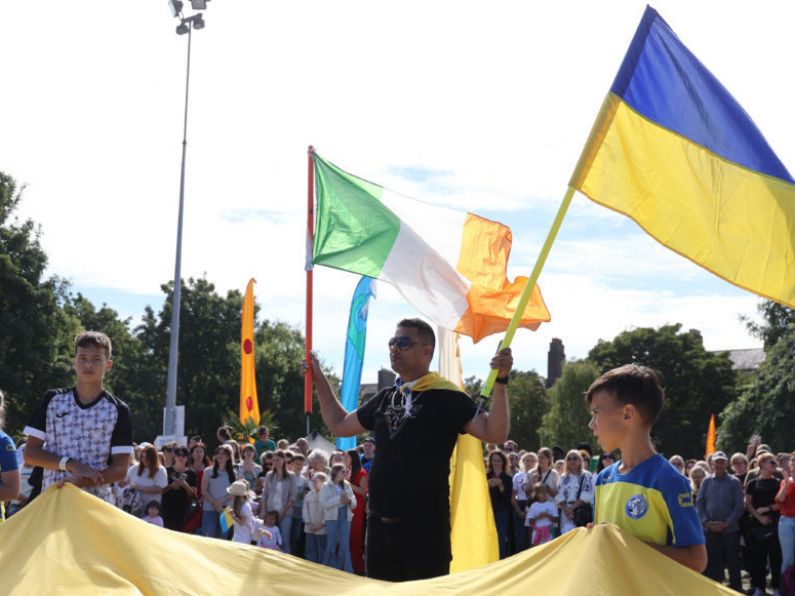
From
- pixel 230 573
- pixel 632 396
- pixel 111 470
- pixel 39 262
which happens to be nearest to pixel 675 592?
pixel 632 396

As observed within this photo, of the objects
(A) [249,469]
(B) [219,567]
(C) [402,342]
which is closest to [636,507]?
(B) [219,567]

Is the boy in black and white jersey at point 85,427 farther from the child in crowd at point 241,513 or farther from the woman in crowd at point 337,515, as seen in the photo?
the woman in crowd at point 337,515

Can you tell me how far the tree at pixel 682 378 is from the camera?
64438 millimetres

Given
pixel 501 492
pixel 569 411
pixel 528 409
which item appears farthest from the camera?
pixel 528 409

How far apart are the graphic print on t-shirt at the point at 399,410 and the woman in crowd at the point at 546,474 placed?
10444mm

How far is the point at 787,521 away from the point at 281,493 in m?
7.15

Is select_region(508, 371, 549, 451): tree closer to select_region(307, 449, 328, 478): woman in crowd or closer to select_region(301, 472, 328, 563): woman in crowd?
select_region(307, 449, 328, 478): woman in crowd

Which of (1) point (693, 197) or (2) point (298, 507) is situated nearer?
(1) point (693, 197)

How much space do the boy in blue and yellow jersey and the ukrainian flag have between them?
74.9 inches

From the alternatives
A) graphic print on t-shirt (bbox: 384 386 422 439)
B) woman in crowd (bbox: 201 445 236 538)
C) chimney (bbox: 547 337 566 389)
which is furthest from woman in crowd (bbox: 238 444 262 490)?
chimney (bbox: 547 337 566 389)

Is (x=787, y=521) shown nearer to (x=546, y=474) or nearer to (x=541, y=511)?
(x=541, y=511)

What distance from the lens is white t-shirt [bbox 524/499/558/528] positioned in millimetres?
15109

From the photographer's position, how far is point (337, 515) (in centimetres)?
1484

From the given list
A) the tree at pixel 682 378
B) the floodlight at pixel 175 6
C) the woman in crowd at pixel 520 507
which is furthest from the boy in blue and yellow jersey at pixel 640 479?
the tree at pixel 682 378
